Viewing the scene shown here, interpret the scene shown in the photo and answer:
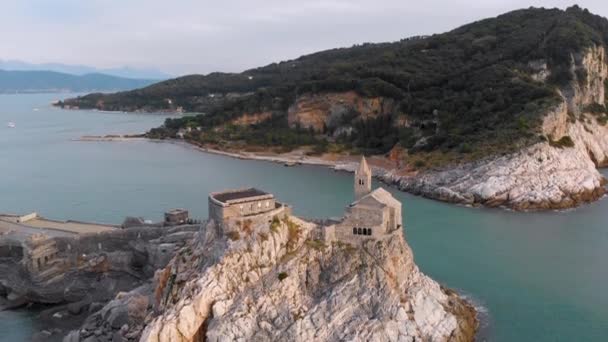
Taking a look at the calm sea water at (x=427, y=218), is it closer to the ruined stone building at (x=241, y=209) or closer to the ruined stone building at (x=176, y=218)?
the ruined stone building at (x=176, y=218)

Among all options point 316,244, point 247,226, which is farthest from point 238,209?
point 316,244

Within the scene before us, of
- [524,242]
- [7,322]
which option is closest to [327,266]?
[7,322]

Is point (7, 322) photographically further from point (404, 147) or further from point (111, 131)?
point (111, 131)

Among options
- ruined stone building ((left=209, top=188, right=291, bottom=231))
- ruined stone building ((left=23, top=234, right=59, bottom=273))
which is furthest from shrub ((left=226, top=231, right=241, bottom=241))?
ruined stone building ((left=23, top=234, right=59, bottom=273))

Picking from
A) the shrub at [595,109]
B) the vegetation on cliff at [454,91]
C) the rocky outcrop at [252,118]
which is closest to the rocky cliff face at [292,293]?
the vegetation on cliff at [454,91]

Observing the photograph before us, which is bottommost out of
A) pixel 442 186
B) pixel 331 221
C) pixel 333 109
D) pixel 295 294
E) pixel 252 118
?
pixel 442 186

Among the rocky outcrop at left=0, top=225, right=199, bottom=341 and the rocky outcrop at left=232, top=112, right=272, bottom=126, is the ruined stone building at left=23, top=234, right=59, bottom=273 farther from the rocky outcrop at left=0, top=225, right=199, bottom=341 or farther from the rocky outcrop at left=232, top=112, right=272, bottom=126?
the rocky outcrop at left=232, top=112, right=272, bottom=126

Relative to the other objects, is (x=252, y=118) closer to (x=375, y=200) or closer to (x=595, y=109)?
(x=595, y=109)

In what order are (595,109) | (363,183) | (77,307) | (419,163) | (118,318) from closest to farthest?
(118,318), (363,183), (77,307), (419,163), (595,109)
